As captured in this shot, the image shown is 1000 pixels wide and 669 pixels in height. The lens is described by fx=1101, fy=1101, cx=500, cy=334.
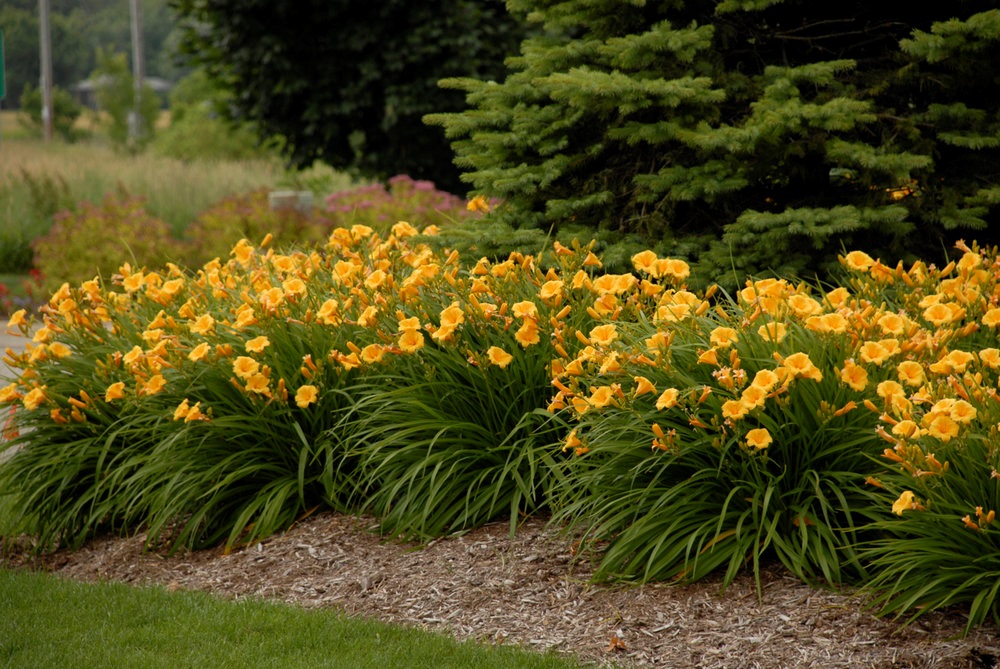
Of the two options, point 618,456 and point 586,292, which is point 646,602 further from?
point 586,292

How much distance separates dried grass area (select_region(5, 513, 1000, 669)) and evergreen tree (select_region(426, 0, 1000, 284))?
1.86 metres

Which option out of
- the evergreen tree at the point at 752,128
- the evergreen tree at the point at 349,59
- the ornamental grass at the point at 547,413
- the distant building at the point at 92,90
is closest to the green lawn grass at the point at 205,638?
the ornamental grass at the point at 547,413

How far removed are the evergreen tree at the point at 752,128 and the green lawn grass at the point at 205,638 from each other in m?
2.40

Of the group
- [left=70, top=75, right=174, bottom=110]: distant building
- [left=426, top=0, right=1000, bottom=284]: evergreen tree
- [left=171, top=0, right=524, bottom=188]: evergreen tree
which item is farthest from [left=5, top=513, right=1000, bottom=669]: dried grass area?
[left=70, top=75, right=174, bottom=110]: distant building

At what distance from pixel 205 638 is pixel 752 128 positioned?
10.5 feet

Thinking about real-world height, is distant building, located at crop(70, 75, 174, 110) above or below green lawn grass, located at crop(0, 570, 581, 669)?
below

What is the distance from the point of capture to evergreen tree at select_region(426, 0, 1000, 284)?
513 centimetres

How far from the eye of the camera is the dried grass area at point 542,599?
129 inches

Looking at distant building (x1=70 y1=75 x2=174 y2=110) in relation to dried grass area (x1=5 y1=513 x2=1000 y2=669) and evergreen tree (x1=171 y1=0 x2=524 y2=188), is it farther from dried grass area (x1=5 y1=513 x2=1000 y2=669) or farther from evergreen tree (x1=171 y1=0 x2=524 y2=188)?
dried grass area (x1=5 y1=513 x2=1000 y2=669)

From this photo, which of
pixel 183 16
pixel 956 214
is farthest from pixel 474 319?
pixel 183 16

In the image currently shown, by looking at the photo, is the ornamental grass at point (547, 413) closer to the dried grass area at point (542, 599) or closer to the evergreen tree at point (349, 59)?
the dried grass area at point (542, 599)

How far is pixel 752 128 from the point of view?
5.03 meters

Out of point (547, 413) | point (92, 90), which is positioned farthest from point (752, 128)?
point (92, 90)

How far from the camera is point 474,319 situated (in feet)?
15.0
